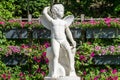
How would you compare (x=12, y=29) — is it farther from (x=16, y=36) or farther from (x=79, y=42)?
(x=79, y=42)

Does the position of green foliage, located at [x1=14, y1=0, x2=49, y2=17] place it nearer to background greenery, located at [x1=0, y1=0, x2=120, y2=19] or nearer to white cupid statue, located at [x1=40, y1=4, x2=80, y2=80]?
background greenery, located at [x1=0, y1=0, x2=120, y2=19]

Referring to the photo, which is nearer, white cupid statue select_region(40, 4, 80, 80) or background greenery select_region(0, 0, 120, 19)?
white cupid statue select_region(40, 4, 80, 80)

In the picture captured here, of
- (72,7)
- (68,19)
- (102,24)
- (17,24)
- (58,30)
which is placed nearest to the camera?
(58,30)

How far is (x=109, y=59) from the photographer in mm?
12492

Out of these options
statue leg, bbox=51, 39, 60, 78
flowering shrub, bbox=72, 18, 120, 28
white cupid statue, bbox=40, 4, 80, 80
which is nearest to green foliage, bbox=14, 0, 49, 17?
flowering shrub, bbox=72, 18, 120, 28

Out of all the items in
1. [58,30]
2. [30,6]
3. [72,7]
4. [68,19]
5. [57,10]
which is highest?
[57,10]

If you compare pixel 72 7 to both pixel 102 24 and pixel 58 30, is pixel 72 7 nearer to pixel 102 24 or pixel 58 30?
pixel 102 24

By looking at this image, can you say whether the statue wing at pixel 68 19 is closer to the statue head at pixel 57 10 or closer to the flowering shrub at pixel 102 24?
the statue head at pixel 57 10

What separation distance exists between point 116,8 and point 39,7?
2.57 m

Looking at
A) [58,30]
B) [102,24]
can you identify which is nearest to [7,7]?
[102,24]

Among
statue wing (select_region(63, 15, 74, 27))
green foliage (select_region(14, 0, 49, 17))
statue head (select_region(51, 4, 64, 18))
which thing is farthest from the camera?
green foliage (select_region(14, 0, 49, 17))

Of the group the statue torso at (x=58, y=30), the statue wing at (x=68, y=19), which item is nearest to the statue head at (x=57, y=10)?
the statue torso at (x=58, y=30)

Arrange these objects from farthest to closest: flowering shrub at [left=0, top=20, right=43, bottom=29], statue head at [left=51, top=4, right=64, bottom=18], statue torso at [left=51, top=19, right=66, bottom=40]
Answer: flowering shrub at [left=0, top=20, right=43, bottom=29], statue torso at [left=51, top=19, right=66, bottom=40], statue head at [left=51, top=4, right=64, bottom=18]

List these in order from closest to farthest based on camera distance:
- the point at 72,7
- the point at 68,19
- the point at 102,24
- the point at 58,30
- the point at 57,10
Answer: the point at 57,10, the point at 58,30, the point at 68,19, the point at 102,24, the point at 72,7
